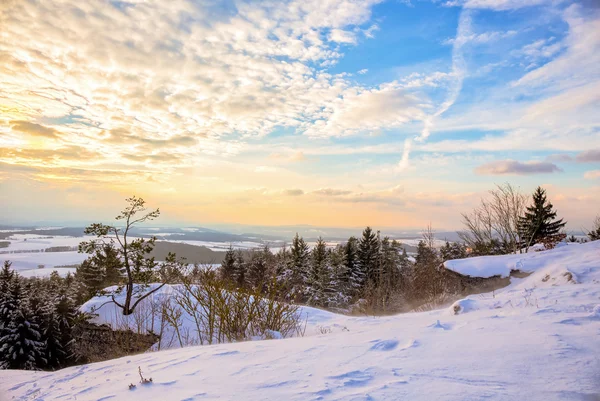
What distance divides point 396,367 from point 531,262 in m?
10.0

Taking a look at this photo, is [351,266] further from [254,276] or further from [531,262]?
[531,262]

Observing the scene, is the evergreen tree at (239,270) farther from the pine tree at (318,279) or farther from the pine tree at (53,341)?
the pine tree at (53,341)

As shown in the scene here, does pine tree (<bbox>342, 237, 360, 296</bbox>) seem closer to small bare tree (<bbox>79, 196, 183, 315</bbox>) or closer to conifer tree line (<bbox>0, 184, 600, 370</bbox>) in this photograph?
conifer tree line (<bbox>0, 184, 600, 370</bbox>)

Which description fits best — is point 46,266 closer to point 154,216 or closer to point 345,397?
point 154,216

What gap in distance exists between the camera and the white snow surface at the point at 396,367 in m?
2.55

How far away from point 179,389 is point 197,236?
161757 millimetres

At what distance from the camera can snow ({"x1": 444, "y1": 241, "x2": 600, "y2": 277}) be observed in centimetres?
942

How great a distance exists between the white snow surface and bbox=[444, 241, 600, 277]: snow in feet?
16.7

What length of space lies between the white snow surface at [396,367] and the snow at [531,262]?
5.10 m

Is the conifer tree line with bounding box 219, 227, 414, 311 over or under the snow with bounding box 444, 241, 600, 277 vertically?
under

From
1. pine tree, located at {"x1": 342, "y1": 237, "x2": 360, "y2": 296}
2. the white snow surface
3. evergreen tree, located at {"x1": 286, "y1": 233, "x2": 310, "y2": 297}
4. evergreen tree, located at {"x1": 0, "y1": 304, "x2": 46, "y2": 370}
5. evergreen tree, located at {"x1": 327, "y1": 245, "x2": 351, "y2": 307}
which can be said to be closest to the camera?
the white snow surface

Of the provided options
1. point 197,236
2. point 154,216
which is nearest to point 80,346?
point 154,216

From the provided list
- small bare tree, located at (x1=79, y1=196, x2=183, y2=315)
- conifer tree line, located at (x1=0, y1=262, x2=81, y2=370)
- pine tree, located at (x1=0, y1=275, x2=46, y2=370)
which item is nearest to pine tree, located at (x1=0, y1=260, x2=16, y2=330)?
conifer tree line, located at (x1=0, y1=262, x2=81, y2=370)

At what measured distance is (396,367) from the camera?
305 centimetres
